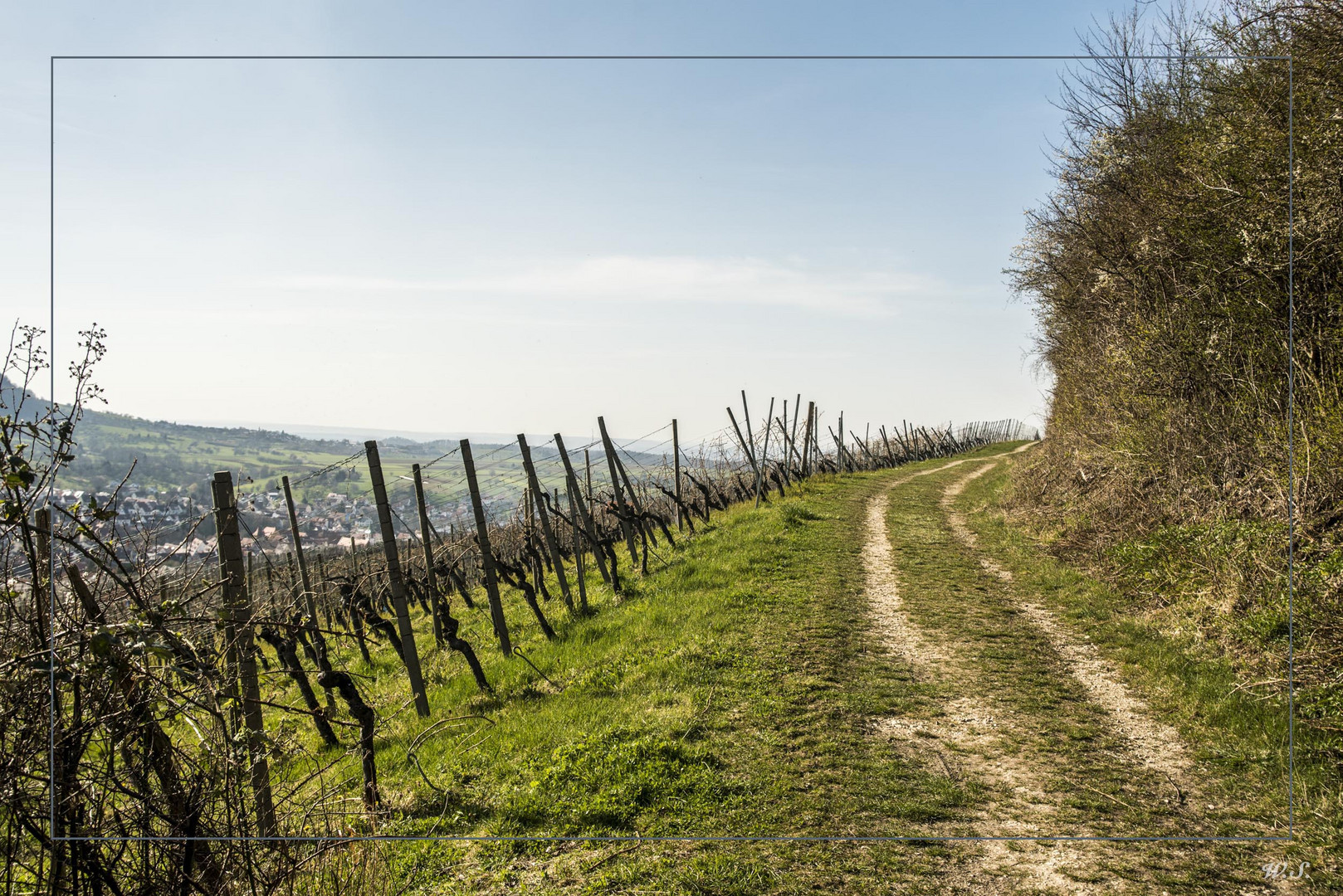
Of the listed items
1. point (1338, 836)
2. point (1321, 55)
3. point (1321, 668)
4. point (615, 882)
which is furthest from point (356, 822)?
point (1321, 55)

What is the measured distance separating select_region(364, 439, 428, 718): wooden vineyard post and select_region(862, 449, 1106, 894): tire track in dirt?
4.70 metres

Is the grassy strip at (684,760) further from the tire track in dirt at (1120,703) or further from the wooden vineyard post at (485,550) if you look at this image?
the tire track in dirt at (1120,703)

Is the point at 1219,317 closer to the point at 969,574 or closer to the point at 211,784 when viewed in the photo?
the point at 969,574

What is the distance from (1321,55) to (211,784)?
9039 mm

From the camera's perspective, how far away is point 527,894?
4.07 metres

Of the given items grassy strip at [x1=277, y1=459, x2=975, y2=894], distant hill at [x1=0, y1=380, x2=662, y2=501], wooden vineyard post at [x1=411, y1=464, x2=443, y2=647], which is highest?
distant hill at [x1=0, y1=380, x2=662, y2=501]

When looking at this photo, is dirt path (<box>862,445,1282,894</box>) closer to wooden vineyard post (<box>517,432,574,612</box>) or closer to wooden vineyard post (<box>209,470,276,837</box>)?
wooden vineyard post (<box>209,470,276,837</box>)

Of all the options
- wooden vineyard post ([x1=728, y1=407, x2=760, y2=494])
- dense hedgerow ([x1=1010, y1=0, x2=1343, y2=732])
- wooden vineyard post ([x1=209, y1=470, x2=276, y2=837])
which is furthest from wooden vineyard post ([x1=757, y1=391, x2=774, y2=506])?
wooden vineyard post ([x1=209, y1=470, x2=276, y2=837])

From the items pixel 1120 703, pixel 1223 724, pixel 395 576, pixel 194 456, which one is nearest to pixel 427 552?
pixel 395 576

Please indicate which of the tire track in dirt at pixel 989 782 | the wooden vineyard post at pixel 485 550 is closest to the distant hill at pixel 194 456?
the wooden vineyard post at pixel 485 550

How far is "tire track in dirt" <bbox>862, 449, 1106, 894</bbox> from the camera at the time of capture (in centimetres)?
388

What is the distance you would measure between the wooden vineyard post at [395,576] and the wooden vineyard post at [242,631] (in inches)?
113

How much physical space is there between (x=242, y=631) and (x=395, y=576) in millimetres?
4302

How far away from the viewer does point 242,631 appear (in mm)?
3650
